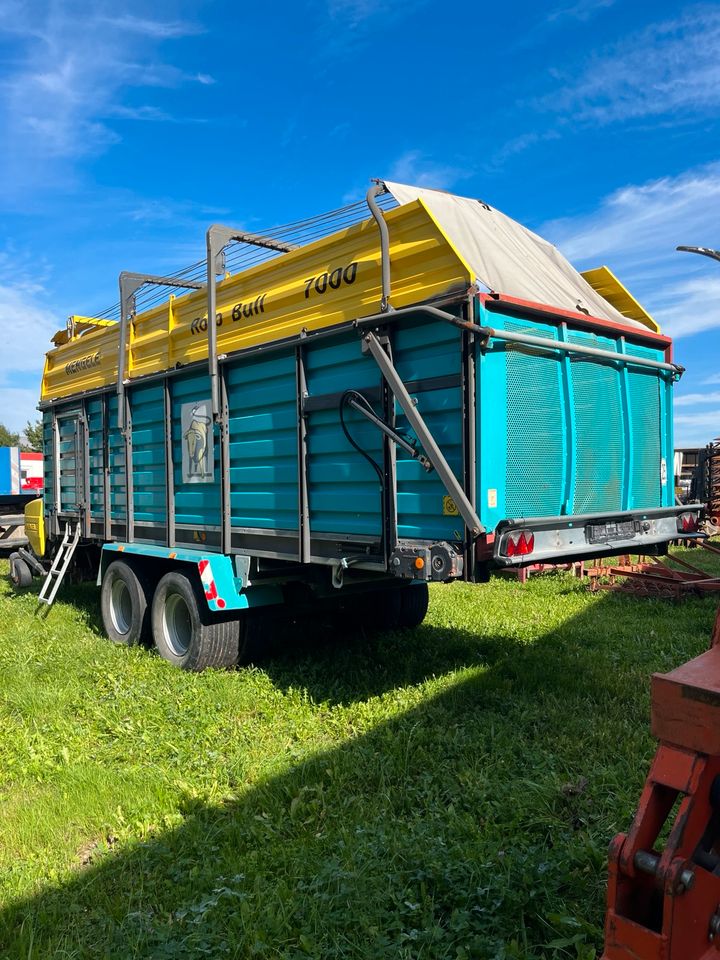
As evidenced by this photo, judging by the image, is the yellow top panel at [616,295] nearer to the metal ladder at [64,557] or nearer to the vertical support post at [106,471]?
the vertical support post at [106,471]

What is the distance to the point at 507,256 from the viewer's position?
14.8ft

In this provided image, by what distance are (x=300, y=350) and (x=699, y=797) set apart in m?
3.82

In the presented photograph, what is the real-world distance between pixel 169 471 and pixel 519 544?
11.4 ft

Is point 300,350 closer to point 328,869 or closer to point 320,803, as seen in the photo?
point 320,803

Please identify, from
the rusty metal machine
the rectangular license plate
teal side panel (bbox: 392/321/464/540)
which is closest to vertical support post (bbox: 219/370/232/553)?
teal side panel (bbox: 392/321/464/540)

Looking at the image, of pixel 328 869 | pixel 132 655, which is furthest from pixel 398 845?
pixel 132 655

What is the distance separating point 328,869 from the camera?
9.35 feet

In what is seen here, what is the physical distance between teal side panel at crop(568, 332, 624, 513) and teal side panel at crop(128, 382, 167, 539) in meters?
3.62

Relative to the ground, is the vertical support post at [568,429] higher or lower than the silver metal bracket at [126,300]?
lower

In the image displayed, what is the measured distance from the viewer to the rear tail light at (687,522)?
5172 mm

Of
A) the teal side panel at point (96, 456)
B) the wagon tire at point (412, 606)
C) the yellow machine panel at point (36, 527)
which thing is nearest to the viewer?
the wagon tire at point (412, 606)

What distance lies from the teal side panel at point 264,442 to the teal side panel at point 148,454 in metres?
1.15

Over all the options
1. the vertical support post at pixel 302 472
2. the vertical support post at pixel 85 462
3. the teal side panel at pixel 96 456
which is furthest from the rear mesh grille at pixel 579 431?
the vertical support post at pixel 85 462

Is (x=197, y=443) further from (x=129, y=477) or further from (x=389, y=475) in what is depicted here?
(x=389, y=475)
